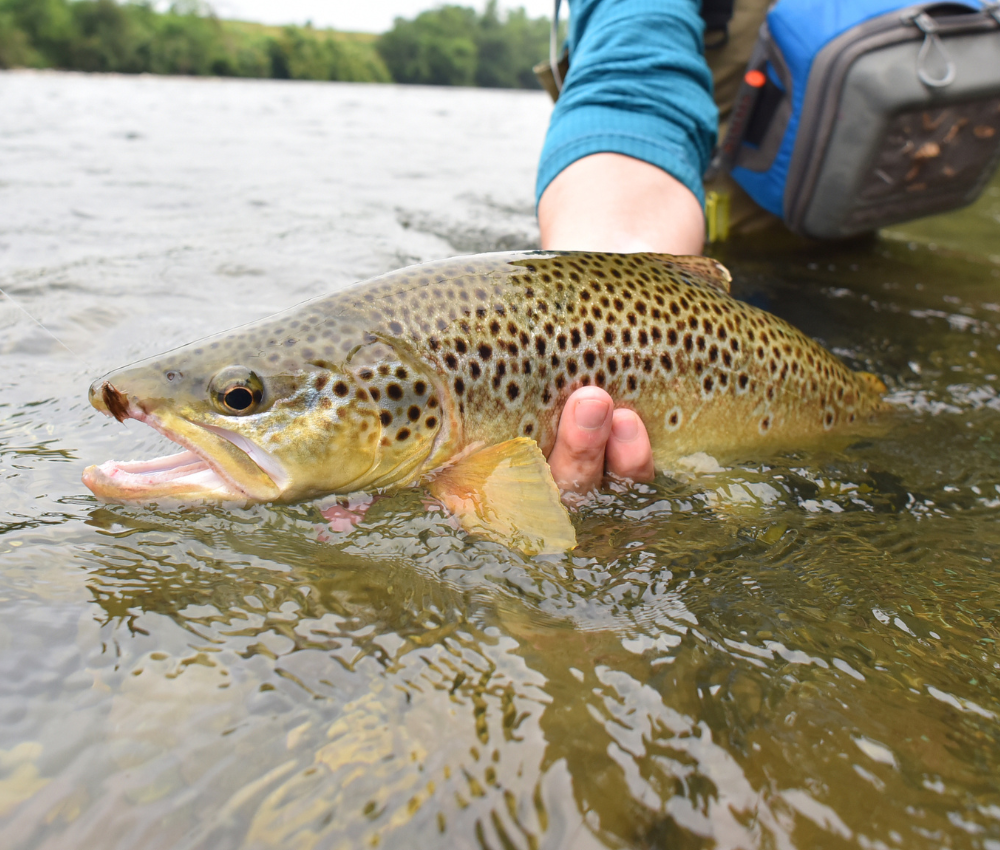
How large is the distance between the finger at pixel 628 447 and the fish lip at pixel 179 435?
1.08 metres

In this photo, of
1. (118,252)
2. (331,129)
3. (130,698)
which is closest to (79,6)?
(331,129)

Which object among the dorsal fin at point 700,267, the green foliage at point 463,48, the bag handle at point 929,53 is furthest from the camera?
the green foliage at point 463,48

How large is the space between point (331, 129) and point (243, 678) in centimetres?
1617

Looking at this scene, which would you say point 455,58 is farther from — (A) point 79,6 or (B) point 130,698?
(B) point 130,698

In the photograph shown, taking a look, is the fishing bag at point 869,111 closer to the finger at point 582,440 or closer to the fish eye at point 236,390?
the finger at point 582,440

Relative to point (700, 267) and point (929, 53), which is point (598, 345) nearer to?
point (700, 267)

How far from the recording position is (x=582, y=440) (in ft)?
7.62

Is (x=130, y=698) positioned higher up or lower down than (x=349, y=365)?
lower down

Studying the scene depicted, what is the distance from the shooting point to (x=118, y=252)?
4.95 metres

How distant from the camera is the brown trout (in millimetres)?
2047

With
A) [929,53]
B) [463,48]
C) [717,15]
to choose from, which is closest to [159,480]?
[929,53]

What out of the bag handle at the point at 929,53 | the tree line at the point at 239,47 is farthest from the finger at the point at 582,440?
the tree line at the point at 239,47

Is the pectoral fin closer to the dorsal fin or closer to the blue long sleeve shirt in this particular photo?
the dorsal fin

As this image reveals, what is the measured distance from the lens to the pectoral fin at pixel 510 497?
2035mm
